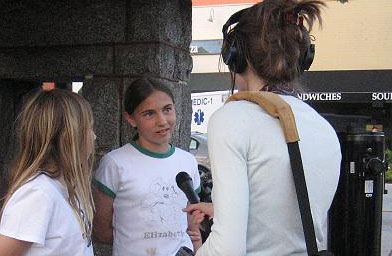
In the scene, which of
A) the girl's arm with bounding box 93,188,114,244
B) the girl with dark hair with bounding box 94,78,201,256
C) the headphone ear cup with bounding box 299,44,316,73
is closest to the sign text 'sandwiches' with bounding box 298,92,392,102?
the girl with dark hair with bounding box 94,78,201,256

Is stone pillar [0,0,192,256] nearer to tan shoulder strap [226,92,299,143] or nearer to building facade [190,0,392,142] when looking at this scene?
tan shoulder strap [226,92,299,143]

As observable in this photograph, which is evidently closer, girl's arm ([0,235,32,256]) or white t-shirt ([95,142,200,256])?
girl's arm ([0,235,32,256])

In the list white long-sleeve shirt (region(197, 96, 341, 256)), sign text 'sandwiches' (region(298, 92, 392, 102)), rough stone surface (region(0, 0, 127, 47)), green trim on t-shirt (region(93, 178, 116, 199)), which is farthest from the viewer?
sign text 'sandwiches' (region(298, 92, 392, 102))

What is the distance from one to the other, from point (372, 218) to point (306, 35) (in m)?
3.75

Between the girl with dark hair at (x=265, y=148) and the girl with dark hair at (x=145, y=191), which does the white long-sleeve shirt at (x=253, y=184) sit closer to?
the girl with dark hair at (x=265, y=148)

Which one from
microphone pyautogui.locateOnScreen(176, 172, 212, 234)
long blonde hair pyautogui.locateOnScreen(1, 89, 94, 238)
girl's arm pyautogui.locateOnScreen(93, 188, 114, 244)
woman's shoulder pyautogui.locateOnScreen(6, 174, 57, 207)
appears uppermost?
long blonde hair pyautogui.locateOnScreen(1, 89, 94, 238)

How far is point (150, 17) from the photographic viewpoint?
3213 mm

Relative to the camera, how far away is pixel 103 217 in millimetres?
2406

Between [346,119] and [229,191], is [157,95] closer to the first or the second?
[229,191]

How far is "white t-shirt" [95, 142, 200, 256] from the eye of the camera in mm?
2381

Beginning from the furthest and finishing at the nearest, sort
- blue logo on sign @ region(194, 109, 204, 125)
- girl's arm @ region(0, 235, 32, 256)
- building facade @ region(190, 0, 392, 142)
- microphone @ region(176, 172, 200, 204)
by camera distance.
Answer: building facade @ region(190, 0, 392, 142), blue logo on sign @ region(194, 109, 204, 125), microphone @ region(176, 172, 200, 204), girl's arm @ region(0, 235, 32, 256)

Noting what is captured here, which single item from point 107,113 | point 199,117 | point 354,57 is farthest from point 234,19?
point 354,57

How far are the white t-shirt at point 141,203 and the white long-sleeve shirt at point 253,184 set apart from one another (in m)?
0.91

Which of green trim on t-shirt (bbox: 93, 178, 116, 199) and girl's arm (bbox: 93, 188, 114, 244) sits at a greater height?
green trim on t-shirt (bbox: 93, 178, 116, 199)
